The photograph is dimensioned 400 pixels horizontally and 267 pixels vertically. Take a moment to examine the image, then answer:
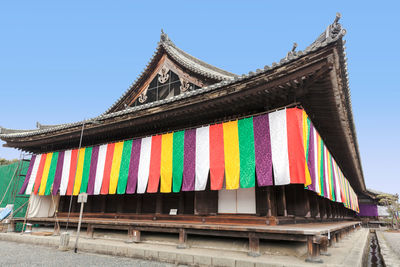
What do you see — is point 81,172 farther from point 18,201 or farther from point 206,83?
point 18,201

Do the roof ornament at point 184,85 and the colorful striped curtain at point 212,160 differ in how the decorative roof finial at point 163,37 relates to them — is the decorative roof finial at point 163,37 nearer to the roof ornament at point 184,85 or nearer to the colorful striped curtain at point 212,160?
the roof ornament at point 184,85

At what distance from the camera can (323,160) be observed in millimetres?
8711

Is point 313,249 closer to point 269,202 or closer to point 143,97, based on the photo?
point 269,202

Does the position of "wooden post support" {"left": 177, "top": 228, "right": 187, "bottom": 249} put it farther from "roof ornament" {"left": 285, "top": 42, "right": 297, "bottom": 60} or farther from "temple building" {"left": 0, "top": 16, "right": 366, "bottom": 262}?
"roof ornament" {"left": 285, "top": 42, "right": 297, "bottom": 60}

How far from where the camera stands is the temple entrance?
317 inches

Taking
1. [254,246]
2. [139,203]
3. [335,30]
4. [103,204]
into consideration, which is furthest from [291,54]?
[103,204]

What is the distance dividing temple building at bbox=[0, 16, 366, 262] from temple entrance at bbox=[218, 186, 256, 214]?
3 centimetres

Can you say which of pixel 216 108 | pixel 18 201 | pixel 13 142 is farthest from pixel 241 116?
pixel 18 201

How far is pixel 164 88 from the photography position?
12.6 m

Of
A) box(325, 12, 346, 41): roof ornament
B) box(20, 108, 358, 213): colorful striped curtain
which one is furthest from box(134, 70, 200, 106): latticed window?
box(325, 12, 346, 41): roof ornament

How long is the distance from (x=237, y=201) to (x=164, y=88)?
23.1ft

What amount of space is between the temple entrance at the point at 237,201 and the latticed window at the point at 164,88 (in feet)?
17.7

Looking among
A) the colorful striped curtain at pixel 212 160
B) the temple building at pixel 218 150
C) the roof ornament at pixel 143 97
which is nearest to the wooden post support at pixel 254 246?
the temple building at pixel 218 150

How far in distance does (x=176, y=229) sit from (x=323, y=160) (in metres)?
5.65
